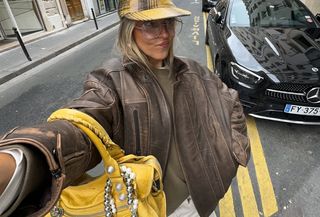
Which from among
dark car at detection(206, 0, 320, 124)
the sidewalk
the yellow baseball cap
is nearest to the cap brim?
the yellow baseball cap

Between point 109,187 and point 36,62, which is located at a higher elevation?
point 109,187

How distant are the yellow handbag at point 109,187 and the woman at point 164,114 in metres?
0.05

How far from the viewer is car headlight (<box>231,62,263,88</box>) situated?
2.84 metres

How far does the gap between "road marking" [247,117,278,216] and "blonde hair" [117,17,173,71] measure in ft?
5.92

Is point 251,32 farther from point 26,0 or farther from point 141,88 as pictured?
point 26,0

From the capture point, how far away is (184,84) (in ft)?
4.12

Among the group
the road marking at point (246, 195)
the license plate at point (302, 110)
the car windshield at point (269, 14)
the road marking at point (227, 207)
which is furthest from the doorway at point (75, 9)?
the road marking at point (227, 207)

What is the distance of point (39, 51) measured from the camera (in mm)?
8203

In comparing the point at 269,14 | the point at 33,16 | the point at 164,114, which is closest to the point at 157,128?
the point at 164,114

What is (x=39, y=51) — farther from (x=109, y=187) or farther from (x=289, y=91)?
(x=109, y=187)

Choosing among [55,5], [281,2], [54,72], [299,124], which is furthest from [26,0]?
[299,124]

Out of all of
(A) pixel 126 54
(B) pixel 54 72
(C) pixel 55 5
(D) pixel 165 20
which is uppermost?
(D) pixel 165 20

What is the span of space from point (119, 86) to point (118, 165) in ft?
1.36

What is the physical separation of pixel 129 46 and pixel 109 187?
651mm
